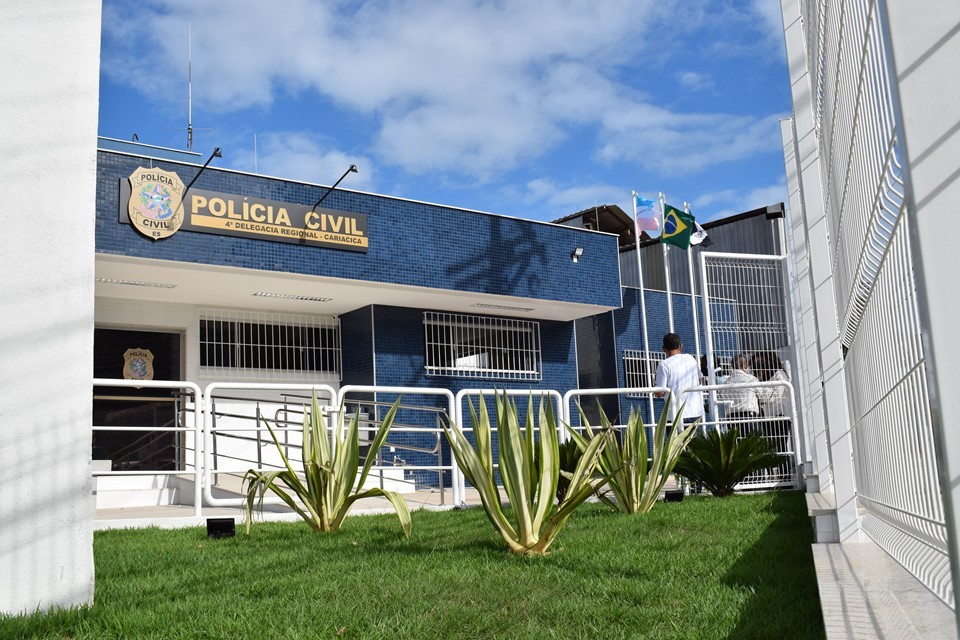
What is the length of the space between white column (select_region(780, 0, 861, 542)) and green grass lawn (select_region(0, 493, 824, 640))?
37cm

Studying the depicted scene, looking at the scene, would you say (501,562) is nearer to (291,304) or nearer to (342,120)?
(291,304)

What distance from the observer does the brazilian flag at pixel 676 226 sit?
58.1 feet

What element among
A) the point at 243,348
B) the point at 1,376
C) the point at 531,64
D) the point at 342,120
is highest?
the point at 531,64

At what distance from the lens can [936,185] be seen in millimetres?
969

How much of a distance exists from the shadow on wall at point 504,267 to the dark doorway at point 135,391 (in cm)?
489

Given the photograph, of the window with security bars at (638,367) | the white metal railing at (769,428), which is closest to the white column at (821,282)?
the white metal railing at (769,428)

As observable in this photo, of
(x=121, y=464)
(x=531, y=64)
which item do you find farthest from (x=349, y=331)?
(x=531, y=64)

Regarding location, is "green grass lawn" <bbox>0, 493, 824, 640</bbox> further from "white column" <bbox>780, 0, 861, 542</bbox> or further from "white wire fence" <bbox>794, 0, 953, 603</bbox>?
"white wire fence" <bbox>794, 0, 953, 603</bbox>

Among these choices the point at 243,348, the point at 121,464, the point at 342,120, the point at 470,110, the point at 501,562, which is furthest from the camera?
the point at 470,110

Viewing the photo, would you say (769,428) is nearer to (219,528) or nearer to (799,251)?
(799,251)

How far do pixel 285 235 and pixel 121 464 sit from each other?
4.28 metres

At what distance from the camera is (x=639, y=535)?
458 centimetres

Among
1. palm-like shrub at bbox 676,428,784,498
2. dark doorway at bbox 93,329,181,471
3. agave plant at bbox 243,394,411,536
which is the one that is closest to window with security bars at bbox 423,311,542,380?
dark doorway at bbox 93,329,181,471

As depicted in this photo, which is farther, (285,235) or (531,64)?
(531,64)
